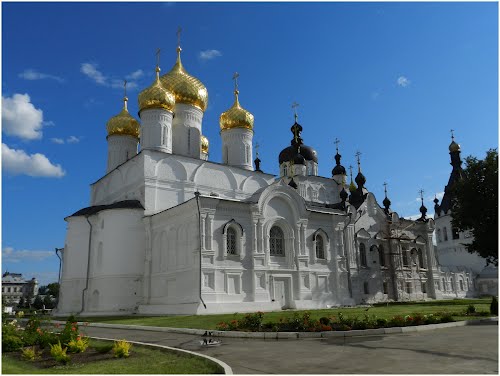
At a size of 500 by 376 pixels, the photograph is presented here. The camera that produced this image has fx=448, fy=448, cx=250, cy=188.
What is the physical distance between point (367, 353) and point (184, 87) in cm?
2641

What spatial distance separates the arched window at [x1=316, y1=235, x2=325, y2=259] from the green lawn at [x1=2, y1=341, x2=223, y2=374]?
68.7 feet

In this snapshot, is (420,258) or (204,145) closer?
(420,258)

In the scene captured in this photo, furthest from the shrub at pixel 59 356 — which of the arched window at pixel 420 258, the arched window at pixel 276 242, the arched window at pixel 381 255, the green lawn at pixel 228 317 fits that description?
the arched window at pixel 420 258

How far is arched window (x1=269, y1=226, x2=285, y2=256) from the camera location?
1051 inches

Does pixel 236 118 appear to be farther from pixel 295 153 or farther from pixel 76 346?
pixel 76 346

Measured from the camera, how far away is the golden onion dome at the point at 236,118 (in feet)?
112

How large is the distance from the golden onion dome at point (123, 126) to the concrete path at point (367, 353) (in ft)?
77.8

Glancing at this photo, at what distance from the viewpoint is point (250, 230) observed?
2548 centimetres

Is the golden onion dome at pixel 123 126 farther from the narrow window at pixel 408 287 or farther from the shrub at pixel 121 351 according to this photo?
the shrub at pixel 121 351

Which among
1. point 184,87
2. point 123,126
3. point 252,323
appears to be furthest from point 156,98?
point 252,323

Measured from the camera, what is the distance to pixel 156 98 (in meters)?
29.8

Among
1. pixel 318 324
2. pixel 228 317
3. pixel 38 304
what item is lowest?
pixel 318 324

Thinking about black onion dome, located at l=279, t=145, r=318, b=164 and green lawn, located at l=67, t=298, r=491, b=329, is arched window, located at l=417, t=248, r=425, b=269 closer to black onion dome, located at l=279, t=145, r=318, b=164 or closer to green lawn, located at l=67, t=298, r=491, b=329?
black onion dome, located at l=279, t=145, r=318, b=164

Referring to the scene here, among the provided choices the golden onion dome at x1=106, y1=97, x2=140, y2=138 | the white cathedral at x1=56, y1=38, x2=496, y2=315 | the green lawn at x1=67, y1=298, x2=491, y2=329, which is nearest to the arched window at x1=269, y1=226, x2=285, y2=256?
the white cathedral at x1=56, y1=38, x2=496, y2=315
